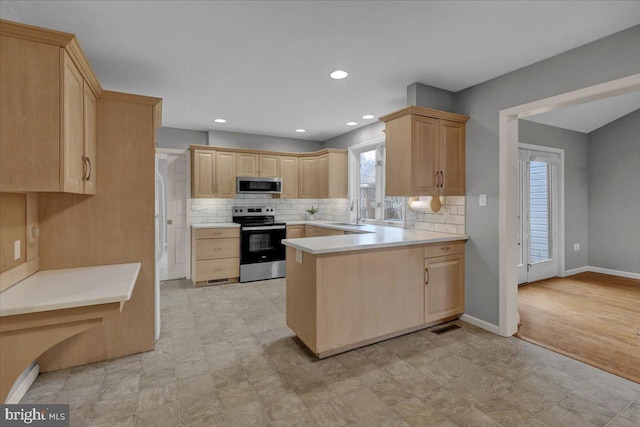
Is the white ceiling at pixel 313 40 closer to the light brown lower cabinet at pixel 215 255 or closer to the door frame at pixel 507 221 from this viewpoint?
the door frame at pixel 507 221

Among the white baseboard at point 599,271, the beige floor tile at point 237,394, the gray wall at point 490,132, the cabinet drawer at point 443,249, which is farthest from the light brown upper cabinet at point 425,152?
the white baseboard at point 599,271

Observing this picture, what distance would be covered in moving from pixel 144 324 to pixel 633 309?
17.5ft

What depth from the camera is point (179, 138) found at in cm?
520

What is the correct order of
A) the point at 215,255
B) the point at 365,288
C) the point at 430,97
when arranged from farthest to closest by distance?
the point at 215,255 < the point at 430,97 < the point at 365,288

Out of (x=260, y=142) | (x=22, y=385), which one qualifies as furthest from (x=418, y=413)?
(x=260, y=142)

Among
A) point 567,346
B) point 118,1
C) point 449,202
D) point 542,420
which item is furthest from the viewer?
point 449,202

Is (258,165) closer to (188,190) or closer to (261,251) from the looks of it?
(188,190)

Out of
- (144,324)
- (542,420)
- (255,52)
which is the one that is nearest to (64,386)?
(144,324)

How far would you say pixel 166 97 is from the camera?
3.68 meters

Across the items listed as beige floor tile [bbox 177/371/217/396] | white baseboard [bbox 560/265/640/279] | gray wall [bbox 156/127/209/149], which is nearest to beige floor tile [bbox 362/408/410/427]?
beige floor tile [bbox 177/371/217/396]

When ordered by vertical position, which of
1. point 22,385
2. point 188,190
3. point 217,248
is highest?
point 188,190

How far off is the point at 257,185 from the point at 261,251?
3.78ft

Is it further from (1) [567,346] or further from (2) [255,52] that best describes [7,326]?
(1) [567,346]

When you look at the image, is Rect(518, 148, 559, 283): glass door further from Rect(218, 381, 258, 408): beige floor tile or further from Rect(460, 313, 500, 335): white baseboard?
Rect(218, 381, 258, 408): beige floor tile
